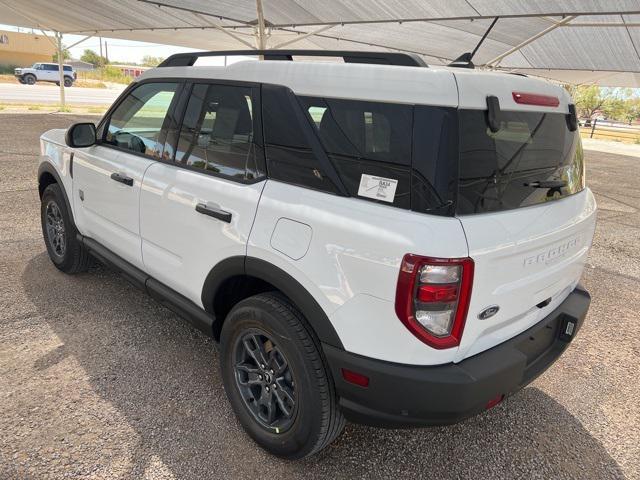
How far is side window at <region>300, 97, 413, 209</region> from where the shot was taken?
5.61 ft

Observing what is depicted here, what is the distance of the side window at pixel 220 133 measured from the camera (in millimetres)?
2250

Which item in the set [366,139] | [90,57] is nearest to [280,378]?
[366,139]

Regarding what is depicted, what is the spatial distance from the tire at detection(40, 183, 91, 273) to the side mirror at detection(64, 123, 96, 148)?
0.65 m

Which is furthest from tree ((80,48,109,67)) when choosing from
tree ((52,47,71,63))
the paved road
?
the paved road

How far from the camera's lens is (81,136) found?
3256 millimetres

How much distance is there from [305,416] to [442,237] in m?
0.98

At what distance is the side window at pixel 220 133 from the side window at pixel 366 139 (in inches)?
16.9

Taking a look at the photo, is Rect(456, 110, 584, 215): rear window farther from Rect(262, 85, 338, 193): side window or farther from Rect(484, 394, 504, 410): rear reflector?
Rect(484, 394, 504, 410): rear reflector

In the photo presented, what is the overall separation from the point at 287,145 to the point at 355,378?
3.37 feet

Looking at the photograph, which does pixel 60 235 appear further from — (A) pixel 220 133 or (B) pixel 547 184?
(B) pixel 547 184

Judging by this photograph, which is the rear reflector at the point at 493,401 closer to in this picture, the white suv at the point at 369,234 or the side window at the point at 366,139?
the white suv at the point at 369,234

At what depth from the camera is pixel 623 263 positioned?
5340 millimetres

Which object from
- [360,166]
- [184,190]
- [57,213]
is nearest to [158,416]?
[184,190]

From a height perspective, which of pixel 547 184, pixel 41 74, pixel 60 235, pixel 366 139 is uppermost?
pixel 366 139
